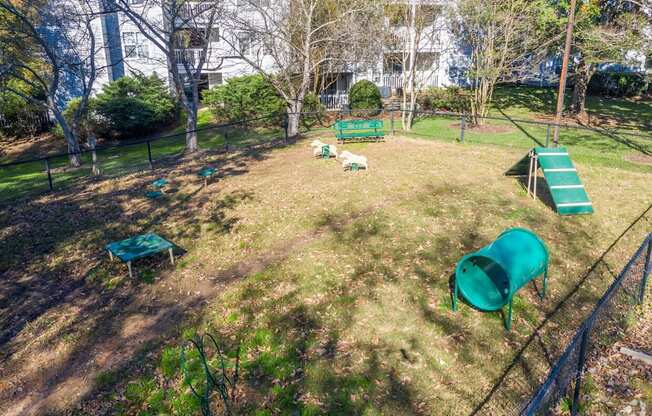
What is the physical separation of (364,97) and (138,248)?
21.4 m

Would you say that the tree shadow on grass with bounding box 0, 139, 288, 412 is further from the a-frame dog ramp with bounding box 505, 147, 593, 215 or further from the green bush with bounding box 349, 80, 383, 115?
the green bush with bounding box 349, 80, 383, 115

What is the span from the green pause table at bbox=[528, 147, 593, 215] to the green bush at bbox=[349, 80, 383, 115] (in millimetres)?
16880

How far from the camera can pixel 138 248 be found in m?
9.27

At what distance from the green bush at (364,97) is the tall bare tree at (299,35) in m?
1.64

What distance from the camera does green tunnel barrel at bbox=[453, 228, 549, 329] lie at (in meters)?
6.96

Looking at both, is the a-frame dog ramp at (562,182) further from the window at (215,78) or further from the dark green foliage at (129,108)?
the window at (215,78)

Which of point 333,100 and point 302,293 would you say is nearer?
point 302,293

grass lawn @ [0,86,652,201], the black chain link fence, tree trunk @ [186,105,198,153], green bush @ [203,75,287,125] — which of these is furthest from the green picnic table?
green bush @ [203,75,287,125]

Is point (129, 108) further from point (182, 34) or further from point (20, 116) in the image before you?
point (20, 116)

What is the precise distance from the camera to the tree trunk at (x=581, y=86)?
25719 millimetres

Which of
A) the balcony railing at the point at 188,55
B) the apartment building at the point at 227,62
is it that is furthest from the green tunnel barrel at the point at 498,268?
the apartment building at the point at 227,62

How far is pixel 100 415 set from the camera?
5.75 meters

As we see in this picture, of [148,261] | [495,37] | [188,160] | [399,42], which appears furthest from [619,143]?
[148,261]

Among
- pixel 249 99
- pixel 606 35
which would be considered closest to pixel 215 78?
pixel 249 99
